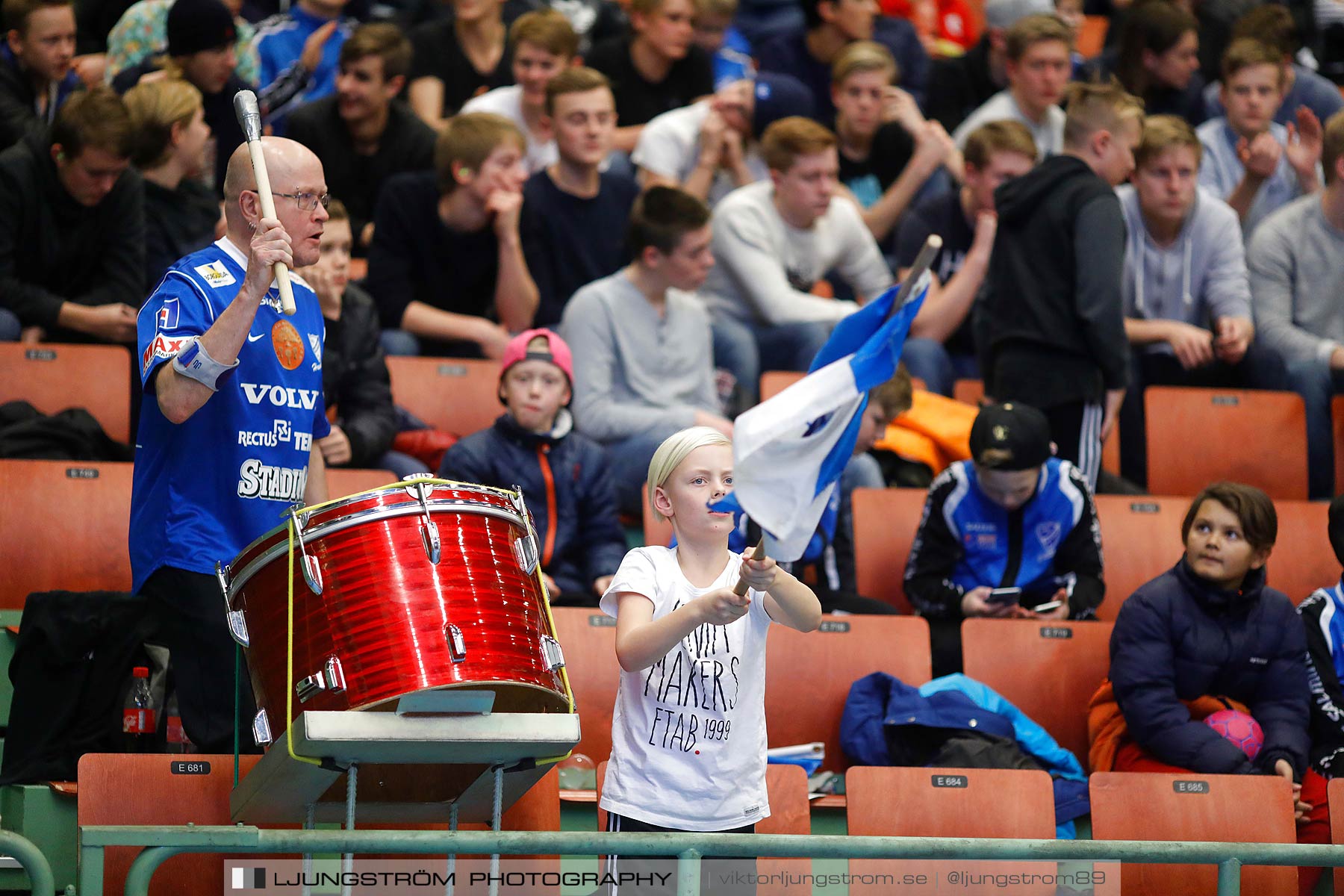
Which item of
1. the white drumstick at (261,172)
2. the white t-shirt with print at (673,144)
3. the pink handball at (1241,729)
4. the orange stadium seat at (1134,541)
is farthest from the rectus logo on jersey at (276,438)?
the white t-shirt with print at (673,144)

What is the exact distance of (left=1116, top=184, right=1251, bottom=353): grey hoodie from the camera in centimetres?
689

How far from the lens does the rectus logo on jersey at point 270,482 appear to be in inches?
145

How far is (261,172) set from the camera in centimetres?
352

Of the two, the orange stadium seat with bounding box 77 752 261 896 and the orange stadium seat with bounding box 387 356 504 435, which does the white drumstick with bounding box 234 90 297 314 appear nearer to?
the orange stadium seat with bounding box 77 752 261 896

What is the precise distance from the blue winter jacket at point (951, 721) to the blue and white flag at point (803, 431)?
1.81 m

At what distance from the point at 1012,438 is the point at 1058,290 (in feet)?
3.41

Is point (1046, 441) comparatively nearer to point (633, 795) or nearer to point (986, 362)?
point (986, 362)

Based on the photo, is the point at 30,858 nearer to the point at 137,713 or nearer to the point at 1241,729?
the point at 137,713

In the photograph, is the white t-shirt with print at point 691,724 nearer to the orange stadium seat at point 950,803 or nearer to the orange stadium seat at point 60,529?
the orange stadium seat at point 950,803

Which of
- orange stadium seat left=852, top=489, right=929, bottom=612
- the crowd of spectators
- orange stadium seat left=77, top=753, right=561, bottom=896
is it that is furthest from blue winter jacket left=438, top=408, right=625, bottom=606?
orange stadium seat left=77, top=753, right=561, bottom=896

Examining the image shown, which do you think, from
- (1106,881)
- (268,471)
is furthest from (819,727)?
(268,471)

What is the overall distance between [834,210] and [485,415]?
1955 millimetres

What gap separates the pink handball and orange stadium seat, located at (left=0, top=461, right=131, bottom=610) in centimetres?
332

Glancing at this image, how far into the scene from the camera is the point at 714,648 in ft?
11.5
